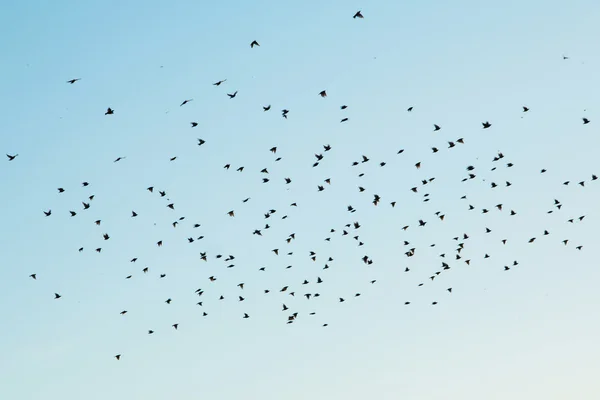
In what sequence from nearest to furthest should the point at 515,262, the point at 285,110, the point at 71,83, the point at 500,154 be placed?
the point at 71,83 → the point at 285,110 → the point at 500,154 → the point at 515,262

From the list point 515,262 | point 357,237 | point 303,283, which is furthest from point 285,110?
point 515,262

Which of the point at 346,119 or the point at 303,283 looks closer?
the point at 346,119

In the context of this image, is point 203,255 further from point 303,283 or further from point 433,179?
point 433,179

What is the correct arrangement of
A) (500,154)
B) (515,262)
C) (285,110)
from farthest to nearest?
(515,262), (500,154), (285,110)

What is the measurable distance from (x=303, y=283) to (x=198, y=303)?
7.81 meters

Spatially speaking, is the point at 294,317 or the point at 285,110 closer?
the point at 285,110

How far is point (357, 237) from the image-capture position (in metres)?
66.2

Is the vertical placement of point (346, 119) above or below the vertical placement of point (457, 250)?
above

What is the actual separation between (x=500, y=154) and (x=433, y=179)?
4861 mm

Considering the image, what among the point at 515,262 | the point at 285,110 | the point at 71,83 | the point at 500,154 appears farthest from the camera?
the point at 515,262

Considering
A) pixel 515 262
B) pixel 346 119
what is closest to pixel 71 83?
pixel 346 119

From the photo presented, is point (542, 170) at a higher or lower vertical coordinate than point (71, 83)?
lower

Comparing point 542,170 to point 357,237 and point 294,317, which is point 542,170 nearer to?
point 357,237

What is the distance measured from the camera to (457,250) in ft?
226
